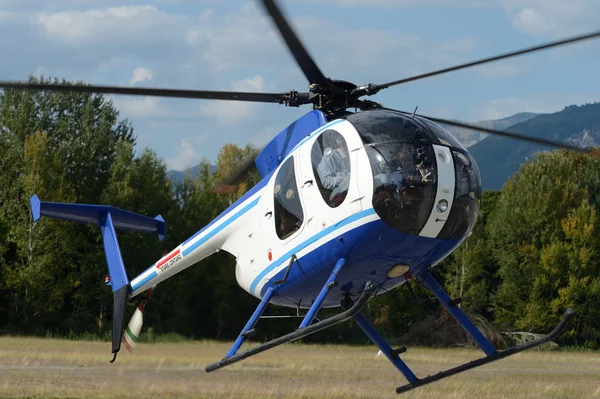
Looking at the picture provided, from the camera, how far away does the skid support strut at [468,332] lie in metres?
11.8

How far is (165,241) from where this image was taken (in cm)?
4069

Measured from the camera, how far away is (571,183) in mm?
45906

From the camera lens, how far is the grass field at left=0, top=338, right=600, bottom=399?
15406 mm

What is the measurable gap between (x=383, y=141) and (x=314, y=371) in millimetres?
11965

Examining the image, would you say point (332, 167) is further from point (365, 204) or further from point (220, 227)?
point (220, 227)

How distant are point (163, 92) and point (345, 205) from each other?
124 inches

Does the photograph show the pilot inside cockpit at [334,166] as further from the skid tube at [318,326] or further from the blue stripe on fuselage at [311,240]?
the skid tube at [318,326]

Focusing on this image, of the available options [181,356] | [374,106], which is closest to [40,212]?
[181,356]

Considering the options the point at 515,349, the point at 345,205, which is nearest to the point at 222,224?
the point at 345,205

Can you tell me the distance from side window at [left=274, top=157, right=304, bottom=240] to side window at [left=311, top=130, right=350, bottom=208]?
0.54 m

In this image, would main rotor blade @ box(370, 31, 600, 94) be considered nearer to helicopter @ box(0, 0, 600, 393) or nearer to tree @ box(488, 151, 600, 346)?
helicopter @ box(0, 0, 600, 393)

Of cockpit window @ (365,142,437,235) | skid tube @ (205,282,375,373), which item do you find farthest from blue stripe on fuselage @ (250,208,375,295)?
skid tube @ (205,282,375,373)

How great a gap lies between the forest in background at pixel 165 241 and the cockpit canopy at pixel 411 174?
66.1 ft

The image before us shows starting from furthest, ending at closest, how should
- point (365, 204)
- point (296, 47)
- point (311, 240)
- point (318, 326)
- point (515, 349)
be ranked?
1. point (311, 240)
2. point (515, 349)
3. point (296, 47)
4. point (365, 204)
5. point (318, 326)
